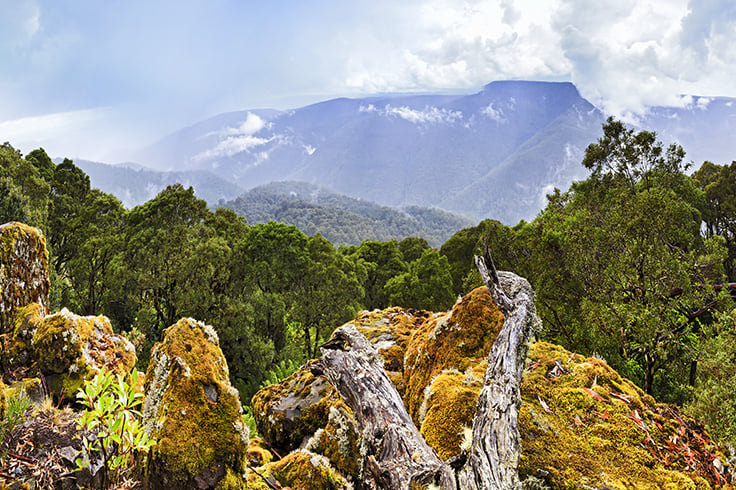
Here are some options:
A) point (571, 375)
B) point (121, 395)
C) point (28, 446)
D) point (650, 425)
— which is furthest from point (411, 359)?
point (28, 446)

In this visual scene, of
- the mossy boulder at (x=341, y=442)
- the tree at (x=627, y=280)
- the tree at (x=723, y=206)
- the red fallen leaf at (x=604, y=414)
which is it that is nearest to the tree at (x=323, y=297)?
the tree at (x=627, y=280)

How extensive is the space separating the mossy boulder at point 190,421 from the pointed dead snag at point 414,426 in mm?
1229

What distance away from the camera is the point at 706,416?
4082mm

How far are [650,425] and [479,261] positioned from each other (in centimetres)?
259

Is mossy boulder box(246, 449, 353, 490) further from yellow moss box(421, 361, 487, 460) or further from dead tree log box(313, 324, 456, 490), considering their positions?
yellow moss box(421, 361, 487, 460)

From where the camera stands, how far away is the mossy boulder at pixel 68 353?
18.7 feet

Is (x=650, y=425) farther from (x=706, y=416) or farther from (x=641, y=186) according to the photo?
(x=641, y=186)

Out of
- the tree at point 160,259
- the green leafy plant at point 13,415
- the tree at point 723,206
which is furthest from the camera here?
the tree at point 723,206

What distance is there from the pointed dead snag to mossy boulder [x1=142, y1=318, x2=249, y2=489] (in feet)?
4.03

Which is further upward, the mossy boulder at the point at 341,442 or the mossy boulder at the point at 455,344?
the mossy boulder at the point at 455,344

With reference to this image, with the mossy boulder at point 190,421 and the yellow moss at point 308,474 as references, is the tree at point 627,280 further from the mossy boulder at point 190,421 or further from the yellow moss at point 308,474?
the mossy boulder at point 190,421

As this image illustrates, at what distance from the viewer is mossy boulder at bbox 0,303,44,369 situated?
19.3 feet

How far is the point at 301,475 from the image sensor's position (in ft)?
13.7

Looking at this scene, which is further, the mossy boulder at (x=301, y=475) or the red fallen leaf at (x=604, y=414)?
the mossy boulder at (x=301, y=475)
